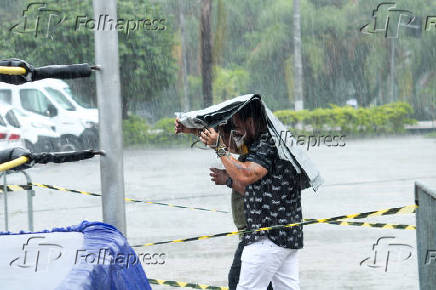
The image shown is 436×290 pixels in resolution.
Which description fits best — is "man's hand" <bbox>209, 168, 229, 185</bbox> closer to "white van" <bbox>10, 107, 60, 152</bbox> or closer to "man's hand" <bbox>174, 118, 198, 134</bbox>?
"man's hand" <bbox>174, 118, 198, 134</bbox>

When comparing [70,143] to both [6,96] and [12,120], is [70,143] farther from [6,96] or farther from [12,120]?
[12,120]

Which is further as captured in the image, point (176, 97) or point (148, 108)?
point (148, 108)

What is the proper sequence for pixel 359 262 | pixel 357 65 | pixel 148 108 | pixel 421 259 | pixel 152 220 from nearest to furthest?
1. pixel 421 259
2. pixel 359 262
3. pixel 152 220
4. pixel 357 65
5. pixel 148 108

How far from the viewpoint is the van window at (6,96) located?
18.7 metres

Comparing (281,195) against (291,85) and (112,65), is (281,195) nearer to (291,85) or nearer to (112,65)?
(112,65)

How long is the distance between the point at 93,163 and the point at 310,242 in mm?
10985

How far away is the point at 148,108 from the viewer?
4372 centimetres

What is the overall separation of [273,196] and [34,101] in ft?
53.5

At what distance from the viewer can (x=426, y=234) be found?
345 cm

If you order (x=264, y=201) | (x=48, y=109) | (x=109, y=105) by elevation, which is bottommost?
(x=48, y=109)

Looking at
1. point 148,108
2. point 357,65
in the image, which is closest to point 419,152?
point 357,65

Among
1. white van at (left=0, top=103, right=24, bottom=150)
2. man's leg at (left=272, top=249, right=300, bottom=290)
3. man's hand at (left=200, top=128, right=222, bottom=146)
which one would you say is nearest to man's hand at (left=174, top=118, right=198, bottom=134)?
man's hand at (left=200, top=128, right=222, bottom=146)

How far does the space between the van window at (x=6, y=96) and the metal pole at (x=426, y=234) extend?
53.8 ft

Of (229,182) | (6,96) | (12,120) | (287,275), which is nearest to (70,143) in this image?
(6,96)
